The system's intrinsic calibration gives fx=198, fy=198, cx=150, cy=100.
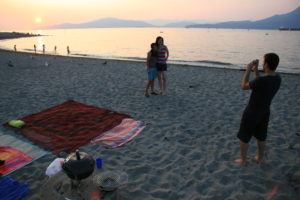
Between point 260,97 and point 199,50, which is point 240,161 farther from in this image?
point 199,50

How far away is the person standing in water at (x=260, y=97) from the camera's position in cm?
290

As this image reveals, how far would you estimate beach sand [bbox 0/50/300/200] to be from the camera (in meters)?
3.20

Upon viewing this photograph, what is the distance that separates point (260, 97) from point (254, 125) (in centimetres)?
48

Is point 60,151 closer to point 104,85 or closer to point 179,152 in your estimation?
point 179,152

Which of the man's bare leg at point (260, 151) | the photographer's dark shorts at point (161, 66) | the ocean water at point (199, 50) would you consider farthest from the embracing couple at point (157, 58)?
the ocean water at point (199, 50)

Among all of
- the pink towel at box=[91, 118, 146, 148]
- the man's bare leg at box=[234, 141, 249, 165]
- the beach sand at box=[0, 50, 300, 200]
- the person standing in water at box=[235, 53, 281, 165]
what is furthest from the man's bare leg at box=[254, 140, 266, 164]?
the pink towel at box=[91, 118, 146, 148]

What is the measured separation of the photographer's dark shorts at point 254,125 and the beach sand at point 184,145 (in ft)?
2.35

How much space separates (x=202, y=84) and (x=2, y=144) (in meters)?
8.35

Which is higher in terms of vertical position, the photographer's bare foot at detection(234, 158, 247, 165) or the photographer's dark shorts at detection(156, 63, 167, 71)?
the photographer's dark shorts at detection(156, 63, 167, 71)

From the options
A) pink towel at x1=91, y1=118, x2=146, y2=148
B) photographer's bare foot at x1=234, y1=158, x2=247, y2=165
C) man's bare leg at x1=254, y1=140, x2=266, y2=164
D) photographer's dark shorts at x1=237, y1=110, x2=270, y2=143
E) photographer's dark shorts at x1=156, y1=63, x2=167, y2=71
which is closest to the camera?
photographer's dark shorts at x1=237, y1=110, x2=270, y2=143

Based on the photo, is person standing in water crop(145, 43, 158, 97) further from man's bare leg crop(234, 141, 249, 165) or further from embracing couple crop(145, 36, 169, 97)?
man's bare leg crop(234, 141, 249, 165)

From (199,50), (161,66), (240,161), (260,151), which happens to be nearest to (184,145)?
(240,161)

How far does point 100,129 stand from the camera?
5.21 m

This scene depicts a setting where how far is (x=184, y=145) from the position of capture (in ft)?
14.6
